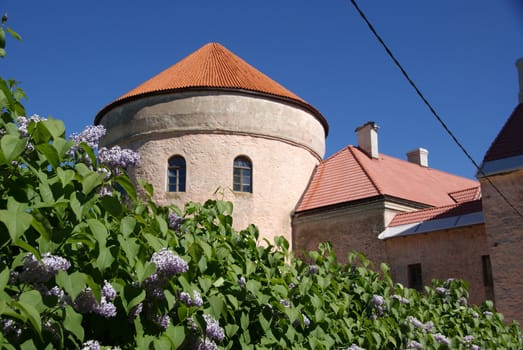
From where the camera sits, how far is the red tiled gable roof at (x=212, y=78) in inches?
818

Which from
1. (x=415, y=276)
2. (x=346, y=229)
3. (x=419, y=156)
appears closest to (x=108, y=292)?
(x=415, y=276)

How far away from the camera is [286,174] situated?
21094mm

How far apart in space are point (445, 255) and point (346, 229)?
11.3ft

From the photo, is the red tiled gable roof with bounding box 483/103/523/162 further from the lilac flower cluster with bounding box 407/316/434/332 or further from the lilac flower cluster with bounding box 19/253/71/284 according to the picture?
the lilac flower cluster with bounding box 19/253/71/284

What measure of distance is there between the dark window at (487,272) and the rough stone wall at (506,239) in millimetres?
1220

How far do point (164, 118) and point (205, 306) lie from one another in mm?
17219

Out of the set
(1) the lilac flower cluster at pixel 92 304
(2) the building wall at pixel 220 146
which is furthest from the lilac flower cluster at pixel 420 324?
(2) the building wall at pixel 220 146

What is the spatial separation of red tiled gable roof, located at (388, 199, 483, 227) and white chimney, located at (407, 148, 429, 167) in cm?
869

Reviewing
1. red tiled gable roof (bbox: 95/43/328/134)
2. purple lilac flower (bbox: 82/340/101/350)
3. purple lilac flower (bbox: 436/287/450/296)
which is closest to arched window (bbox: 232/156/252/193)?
red tiled gable roof (bbox: 95/43/328/134)

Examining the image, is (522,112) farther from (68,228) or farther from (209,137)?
(68,228)

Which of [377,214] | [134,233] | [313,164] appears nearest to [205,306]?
[134,233]

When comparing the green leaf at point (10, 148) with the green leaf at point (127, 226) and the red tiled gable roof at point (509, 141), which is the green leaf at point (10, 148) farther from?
the red tiled gable roof at point (509, 141)

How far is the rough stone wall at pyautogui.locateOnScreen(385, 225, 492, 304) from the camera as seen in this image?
1684 cm

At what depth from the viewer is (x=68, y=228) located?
293 centimetres
